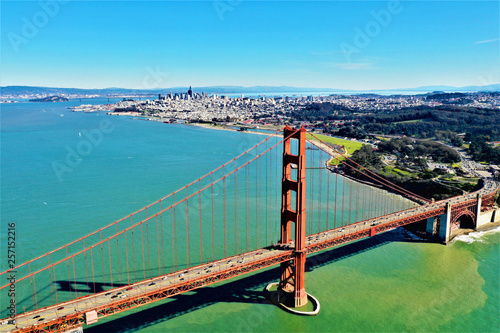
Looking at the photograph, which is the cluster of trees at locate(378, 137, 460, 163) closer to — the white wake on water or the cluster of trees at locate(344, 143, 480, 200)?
the cluster of trees at locate(344, 143, 480, 200)

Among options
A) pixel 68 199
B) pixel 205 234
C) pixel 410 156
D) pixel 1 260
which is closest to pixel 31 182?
pixel 68 199

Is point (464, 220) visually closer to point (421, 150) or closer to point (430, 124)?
point (421, 150)

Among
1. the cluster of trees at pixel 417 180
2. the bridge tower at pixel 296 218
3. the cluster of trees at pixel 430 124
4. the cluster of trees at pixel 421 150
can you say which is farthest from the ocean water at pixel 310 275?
the cluster of trees at pixel 430 124

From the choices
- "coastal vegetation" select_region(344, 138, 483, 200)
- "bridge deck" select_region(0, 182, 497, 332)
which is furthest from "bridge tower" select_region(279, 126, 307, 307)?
"coastal vegetation" select_region(344, 138, 483, 200)

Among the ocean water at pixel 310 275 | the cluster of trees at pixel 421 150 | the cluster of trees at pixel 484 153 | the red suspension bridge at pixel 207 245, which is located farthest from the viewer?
the cluster of trees at pixel 421 150

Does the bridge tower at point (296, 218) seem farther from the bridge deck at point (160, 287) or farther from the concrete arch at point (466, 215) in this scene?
the concrete arch at point (466, 215)

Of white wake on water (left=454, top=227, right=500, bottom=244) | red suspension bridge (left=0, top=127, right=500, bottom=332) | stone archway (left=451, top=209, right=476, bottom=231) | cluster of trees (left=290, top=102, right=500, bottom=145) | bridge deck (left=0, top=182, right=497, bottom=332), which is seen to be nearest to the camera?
bridge deck (left=0, top=182, right=497, bottom=332)

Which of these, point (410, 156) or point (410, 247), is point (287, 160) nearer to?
point (410, 247)
